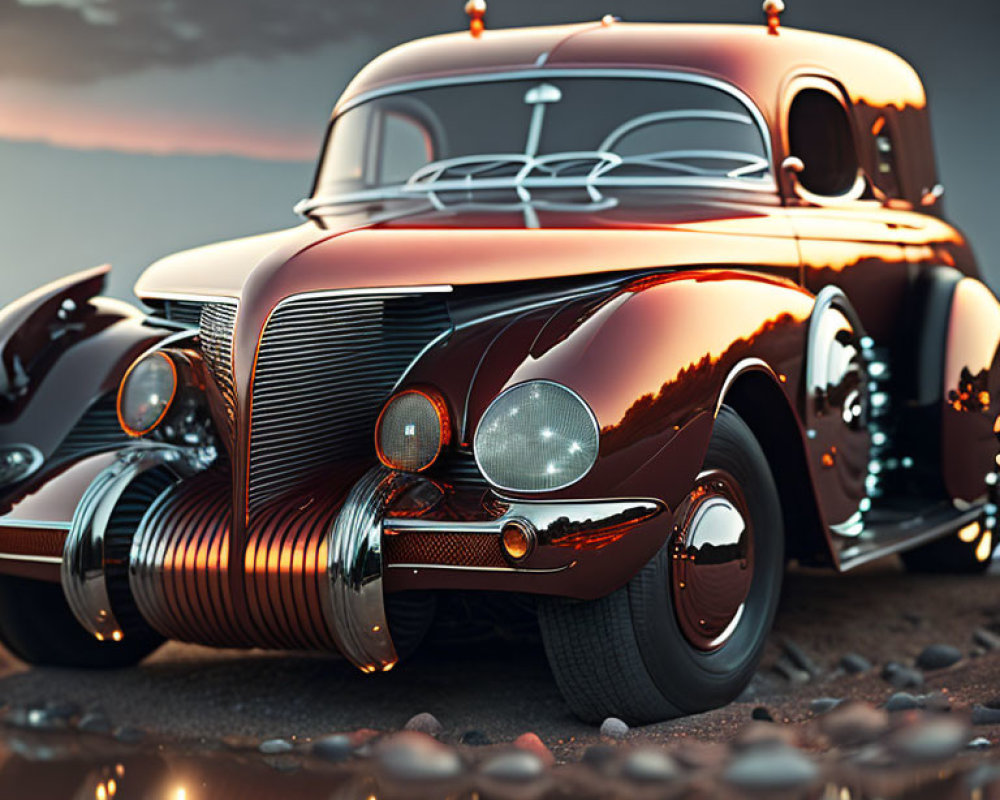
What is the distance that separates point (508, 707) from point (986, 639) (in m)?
1.78

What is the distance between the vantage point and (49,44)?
8.65 m

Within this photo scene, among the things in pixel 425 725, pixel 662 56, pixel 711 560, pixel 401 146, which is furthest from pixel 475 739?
pixel 401 146

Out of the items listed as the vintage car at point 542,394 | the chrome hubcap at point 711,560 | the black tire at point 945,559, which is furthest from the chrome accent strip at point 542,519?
the black tire at point 945,559

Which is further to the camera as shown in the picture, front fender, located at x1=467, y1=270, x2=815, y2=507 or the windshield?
the windshield

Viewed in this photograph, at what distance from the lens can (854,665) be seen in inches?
149

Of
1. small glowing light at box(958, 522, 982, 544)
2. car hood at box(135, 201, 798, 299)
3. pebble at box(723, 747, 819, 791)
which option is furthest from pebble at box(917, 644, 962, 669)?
pebble at box(723, 747, 819, 791)

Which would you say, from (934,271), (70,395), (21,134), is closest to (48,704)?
(70,395)

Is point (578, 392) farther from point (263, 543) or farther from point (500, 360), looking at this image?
point (263, 543)

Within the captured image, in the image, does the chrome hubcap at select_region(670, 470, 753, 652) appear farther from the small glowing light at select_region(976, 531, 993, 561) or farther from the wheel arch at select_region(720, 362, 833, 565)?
the small glowing light at select_region(976, 531, 993, 561)

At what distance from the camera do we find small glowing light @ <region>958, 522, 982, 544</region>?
445 cm

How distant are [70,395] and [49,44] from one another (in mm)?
5974

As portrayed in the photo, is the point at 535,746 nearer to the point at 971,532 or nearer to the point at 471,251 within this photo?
the point at 471,251

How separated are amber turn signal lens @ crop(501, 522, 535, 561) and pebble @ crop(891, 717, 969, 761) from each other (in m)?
0.78

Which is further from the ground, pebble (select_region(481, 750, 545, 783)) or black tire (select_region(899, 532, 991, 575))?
pebble (select_region(481, 750, 545, 783))
